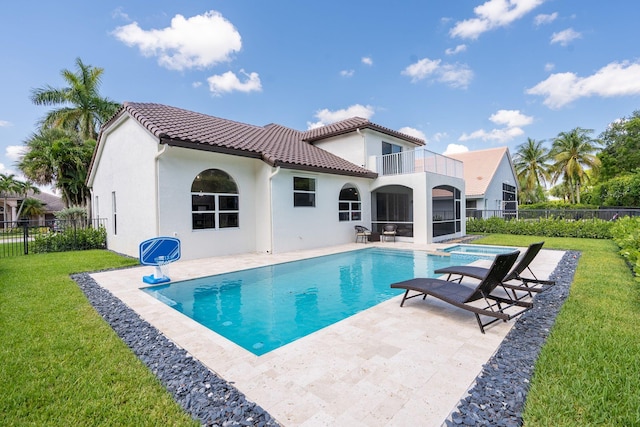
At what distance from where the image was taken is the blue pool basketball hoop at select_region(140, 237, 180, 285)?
768 cm

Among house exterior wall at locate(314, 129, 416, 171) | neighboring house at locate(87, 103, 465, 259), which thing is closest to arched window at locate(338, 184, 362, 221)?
neighboring house at locate(87, 103, 465, 259)

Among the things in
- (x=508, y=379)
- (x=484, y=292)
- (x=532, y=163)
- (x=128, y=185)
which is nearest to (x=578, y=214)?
(x=484, y=292)

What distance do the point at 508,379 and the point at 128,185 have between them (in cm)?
1413

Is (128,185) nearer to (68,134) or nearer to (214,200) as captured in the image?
(214,200)

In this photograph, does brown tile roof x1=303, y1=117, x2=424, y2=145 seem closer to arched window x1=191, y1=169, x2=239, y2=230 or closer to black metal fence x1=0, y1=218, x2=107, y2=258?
arched window x1=191, y1=169, x2=239, y2=230

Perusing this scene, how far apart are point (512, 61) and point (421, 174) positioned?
1073 cm

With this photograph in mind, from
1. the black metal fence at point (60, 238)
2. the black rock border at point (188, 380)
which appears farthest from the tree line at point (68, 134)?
the black rock border at point (188, 380)

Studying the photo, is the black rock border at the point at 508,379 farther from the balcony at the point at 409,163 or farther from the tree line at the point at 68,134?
the tree line at the point at 68,134

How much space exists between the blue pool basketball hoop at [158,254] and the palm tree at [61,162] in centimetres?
2109

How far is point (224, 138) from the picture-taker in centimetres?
1229

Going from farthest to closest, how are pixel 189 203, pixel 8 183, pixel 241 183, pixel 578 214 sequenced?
pixel 8 183 < pixel 578 214 < pixel 241 183 < pixel 189 203

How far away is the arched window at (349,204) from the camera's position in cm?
1628

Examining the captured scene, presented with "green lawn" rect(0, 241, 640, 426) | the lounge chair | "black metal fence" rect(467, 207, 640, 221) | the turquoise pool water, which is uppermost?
"black metal fence" rect(467, 207, 640, 221)

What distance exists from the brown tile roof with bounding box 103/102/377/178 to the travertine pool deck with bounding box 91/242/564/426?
662cm
